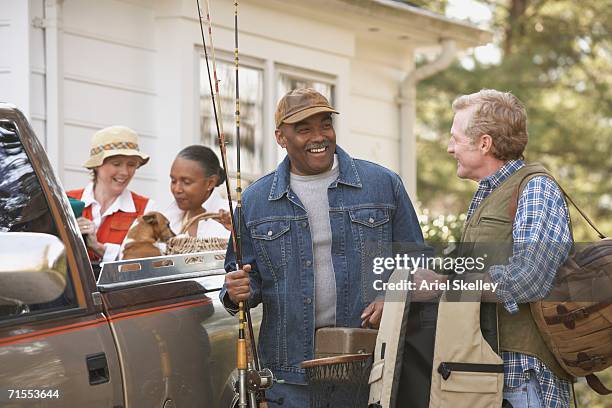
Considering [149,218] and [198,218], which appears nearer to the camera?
[149,218]

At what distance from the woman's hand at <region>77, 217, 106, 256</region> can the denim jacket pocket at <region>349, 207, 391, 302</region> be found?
1.78 metres

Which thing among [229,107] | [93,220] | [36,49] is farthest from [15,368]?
[229,107]

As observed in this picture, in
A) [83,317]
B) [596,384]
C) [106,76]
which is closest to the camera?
[83,317]

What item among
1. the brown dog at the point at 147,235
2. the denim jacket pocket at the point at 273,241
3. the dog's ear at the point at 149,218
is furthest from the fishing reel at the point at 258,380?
the dog's ear at the point at 149,218

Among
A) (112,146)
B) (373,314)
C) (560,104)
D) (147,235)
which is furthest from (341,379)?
(560,104)

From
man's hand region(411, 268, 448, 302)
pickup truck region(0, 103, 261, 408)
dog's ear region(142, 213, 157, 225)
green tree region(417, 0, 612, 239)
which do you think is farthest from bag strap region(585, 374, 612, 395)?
green tree region(417, 0, 612, 239)

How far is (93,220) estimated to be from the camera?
675 centimetres

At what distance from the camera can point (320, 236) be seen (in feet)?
16.7

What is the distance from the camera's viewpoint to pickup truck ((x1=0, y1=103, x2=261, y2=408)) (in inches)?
153

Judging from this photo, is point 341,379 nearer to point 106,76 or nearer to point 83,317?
point 83,317

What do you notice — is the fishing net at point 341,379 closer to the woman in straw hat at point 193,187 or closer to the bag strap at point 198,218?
the bag strap at point 198,218

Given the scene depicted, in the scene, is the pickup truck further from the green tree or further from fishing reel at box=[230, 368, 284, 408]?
the green tree

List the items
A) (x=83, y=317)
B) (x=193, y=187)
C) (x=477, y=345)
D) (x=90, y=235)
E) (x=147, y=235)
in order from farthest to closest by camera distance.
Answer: (x=193, y=187), (x=90, y=235), (x=147, y=235), (x=477, y=345), (x=83, y=317)

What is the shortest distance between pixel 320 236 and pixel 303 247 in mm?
94
